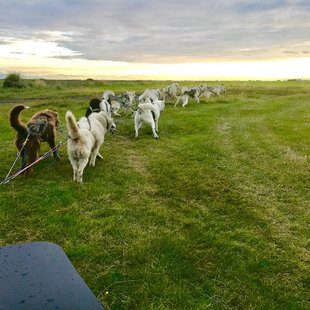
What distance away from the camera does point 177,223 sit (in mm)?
4664

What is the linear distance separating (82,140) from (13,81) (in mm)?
37488

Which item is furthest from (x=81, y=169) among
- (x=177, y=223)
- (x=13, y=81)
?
(x=13, y=81)

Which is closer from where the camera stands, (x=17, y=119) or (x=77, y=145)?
(x=77, y=145)

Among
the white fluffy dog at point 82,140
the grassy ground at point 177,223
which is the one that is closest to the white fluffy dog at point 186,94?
the grassy ground at point 177,223

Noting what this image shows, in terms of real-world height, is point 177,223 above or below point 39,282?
below

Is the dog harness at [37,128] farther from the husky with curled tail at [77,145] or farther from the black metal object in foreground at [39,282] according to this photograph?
the black metal object in foreground at [39,282]

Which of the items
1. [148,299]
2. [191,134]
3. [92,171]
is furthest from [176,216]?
[191,134]

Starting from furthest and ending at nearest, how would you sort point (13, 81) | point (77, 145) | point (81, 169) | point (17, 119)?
point (13, 81) → point (81, 169) → point (17, 119) → point (77, 145)

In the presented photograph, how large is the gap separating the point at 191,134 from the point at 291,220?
7457 millimetres

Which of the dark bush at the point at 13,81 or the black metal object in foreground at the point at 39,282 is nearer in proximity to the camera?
the black metal object in foreground at the point at 39,282

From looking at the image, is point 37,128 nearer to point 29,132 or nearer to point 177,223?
point 29,132

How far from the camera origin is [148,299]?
3006 mm

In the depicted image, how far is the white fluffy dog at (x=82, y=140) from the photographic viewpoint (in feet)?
17.6

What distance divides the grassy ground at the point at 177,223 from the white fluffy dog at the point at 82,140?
45 centimetres
